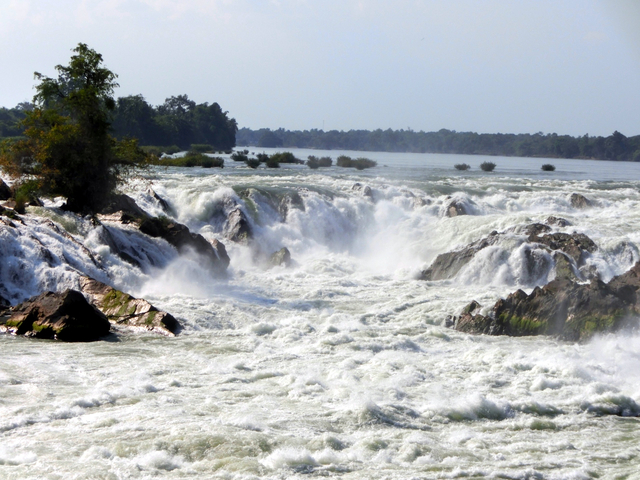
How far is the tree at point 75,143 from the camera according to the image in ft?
66.6

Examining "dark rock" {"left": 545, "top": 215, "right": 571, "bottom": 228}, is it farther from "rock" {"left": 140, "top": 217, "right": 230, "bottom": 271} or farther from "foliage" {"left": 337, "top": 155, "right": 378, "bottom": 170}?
"foliage" {"left": 337, "top": 155, "right": 378, "bottom": 170}

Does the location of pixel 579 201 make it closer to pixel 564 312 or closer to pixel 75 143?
pixel 564 312

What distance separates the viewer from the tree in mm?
20312

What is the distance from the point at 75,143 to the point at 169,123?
70.2 meters

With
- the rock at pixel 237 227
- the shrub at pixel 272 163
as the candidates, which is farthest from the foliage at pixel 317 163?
the rock at pixel 237 227

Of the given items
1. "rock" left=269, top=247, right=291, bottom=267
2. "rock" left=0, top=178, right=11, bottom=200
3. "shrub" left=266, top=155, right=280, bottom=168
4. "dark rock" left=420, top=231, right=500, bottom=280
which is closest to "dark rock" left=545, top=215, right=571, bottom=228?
"dark rock" left=420, top=231, right=500, bottom=280

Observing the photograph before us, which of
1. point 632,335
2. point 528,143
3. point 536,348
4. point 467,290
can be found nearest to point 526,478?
point 536,348

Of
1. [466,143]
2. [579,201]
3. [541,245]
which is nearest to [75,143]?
[541,245]

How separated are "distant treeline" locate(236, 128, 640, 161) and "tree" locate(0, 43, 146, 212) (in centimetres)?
8671

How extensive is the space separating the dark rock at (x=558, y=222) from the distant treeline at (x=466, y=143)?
7659cm

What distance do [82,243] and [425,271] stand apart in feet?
33.1

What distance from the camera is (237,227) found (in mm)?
25500

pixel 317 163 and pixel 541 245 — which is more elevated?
pixel 317 163

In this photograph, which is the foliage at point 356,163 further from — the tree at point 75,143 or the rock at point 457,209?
the tree at point 75,143
